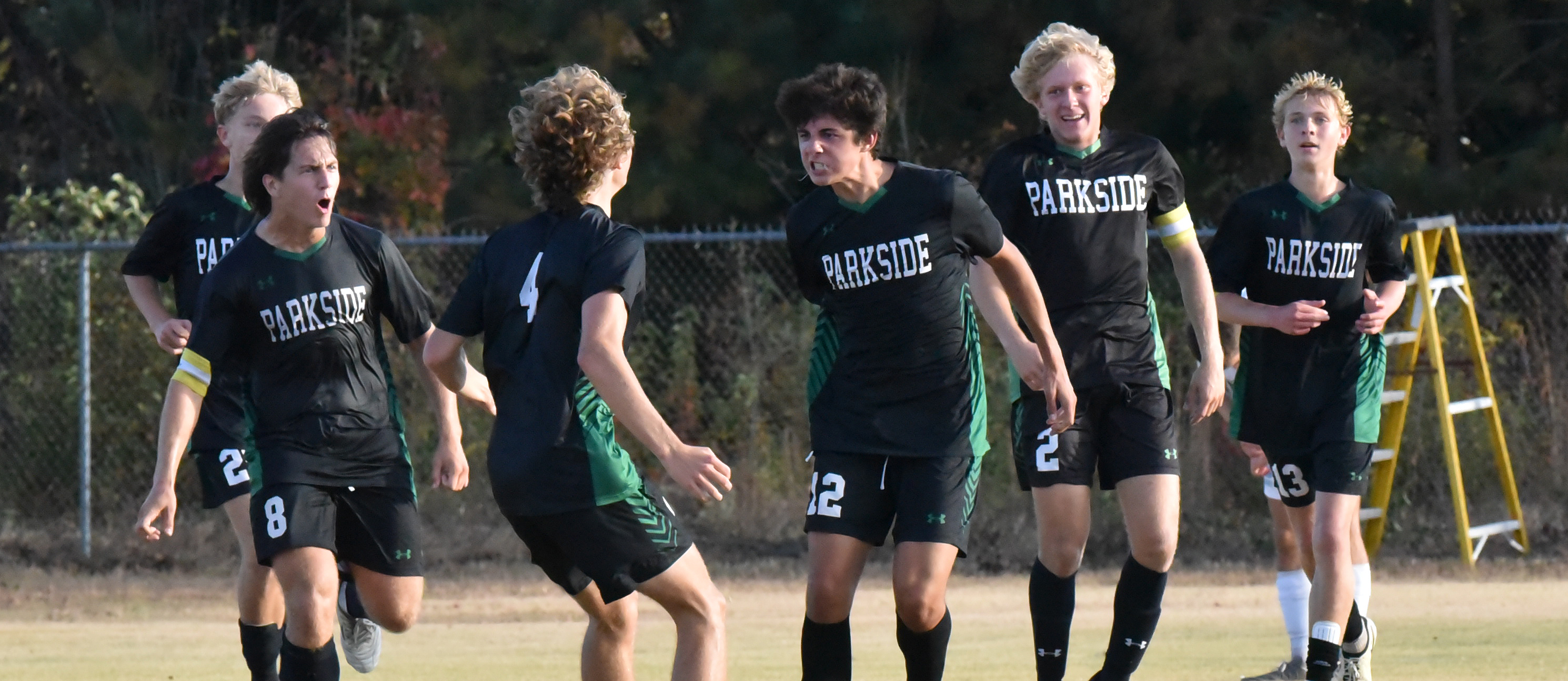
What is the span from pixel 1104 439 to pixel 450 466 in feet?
6.31

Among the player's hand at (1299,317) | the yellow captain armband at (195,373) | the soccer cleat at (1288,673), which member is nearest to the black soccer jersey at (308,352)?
the yellow captain armband at (195,373)

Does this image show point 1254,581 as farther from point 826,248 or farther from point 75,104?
point 75,104

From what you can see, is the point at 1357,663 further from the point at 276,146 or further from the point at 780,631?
the point at 276,146

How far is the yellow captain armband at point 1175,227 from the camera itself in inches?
247

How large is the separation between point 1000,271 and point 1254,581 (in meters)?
6.28

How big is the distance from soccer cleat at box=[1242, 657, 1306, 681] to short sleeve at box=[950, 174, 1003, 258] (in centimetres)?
247

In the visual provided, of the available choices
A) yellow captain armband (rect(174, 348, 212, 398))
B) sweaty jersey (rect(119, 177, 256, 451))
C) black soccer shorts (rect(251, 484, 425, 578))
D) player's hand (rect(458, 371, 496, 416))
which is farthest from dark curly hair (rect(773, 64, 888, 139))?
sweaty jersey (rect(119, 177, 256, 451))

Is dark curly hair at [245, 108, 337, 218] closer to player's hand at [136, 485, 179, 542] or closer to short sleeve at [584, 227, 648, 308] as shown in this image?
player's hand at [136, 485, 179, 542]

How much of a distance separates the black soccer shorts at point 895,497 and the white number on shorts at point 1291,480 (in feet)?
5.66

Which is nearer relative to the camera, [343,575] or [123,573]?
[343,575]

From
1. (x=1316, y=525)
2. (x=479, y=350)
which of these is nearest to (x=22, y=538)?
(x=479, y=350)

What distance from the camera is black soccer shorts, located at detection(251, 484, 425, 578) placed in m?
5.46

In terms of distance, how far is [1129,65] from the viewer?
13570 millimetres

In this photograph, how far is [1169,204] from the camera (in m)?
6.27
